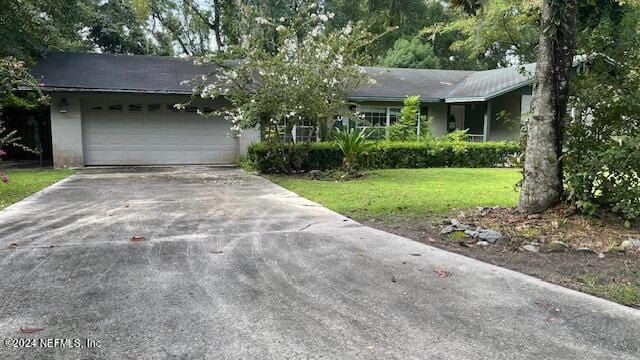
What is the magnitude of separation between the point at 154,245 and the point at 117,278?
1.08 m

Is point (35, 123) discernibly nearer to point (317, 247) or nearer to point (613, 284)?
point (317, 247)

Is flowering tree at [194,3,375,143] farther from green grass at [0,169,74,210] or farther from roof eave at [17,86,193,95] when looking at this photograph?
green grass at [0,169,74,210]

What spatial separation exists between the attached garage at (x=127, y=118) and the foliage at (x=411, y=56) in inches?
572

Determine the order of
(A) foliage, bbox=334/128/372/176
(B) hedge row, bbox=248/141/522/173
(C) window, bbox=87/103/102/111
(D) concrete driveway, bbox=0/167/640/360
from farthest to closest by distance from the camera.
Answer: (C) window, bbox=87/103/102/111, (B) hedge row, bbox=248/141/522/173, (A) foliage, bbox=334/128/372/176, (D) concrete driveway, bbox=0/167/640/360

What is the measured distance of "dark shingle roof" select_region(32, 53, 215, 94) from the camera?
13.8 m

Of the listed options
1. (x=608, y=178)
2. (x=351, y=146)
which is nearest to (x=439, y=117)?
(x=351, y=146)

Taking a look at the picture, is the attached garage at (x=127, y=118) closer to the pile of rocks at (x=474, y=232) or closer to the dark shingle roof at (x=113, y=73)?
the dark shingle roof at (x=113, y=73)

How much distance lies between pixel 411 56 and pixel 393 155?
47.7 ft

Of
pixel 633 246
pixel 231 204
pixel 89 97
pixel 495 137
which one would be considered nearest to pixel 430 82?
pixel 495 137

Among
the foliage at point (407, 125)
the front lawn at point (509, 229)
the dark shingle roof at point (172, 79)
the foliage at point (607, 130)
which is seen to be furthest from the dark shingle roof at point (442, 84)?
the foliage at point (607, 130)

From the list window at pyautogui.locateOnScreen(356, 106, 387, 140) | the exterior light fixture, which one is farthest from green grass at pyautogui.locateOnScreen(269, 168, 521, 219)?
the exterior light fixture

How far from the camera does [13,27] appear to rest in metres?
13.9

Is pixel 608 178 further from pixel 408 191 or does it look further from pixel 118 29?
pixel 118 29

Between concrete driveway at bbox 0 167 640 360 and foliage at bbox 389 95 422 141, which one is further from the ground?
foliage at bbox 389 95 422 141
